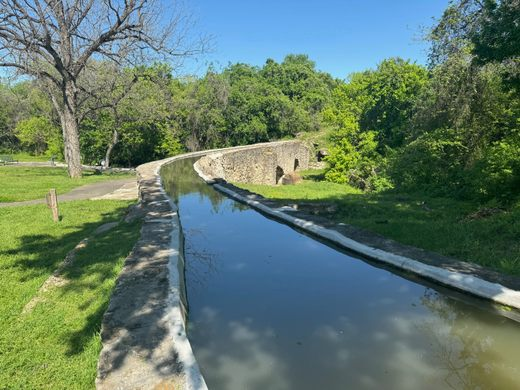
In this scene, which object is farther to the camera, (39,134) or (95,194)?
(39,134)

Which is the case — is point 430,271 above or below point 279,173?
above

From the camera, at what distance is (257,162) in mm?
27953

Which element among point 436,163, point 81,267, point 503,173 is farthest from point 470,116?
point 81,267

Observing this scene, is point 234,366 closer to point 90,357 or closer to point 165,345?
point 165,345

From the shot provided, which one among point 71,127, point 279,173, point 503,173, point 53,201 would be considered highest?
point 71,127

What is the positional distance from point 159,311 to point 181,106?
34.1 m

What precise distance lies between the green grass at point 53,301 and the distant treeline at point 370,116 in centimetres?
815

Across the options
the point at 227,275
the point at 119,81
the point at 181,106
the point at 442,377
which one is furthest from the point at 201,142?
the point at 442,377

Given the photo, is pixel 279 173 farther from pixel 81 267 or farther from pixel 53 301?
pixel 53 301

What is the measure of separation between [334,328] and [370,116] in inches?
1324

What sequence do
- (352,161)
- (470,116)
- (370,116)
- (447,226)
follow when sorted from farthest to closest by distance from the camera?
(370,116) → (352,161) → (470,116) → (447,226)

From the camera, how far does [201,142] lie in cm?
3919

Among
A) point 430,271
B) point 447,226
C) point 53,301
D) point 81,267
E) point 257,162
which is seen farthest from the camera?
point 257,162

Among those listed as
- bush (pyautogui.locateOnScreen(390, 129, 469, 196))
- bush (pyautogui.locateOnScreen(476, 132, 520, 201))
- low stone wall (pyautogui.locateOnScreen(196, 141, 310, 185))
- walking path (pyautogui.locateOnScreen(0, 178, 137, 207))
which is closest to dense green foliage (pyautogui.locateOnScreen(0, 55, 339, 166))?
low stone wall (pyautogui.locateOnScreen(196, 141, 310, 185))
